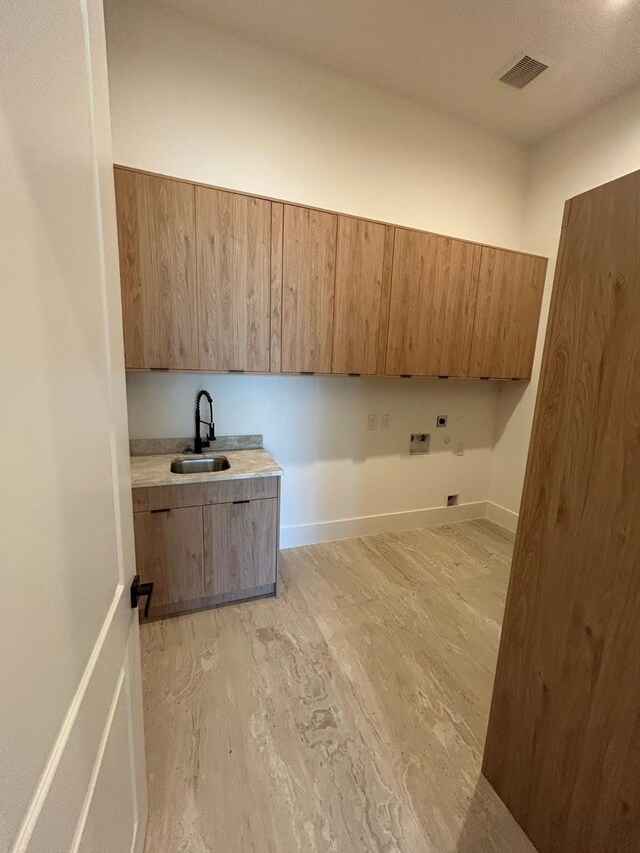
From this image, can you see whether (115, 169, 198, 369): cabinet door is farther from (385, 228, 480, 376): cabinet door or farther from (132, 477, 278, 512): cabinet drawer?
(385, 228, 480, 376): cabinet door

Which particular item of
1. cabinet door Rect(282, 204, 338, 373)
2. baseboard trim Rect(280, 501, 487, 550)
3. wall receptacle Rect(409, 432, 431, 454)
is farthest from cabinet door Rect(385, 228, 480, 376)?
baseboard trim Rect(280, 501, 487, 550)

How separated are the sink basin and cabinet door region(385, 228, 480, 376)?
52.3 inches

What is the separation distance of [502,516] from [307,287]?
2.81 m

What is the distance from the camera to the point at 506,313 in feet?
9.39

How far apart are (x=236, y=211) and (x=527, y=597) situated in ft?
7.45

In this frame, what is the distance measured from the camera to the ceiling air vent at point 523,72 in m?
2.19

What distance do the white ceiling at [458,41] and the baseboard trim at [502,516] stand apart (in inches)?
127

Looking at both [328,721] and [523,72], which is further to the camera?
[523,72]

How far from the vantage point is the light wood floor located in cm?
115

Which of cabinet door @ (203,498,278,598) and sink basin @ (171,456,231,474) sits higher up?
sink basin @ (171,456,231,474)

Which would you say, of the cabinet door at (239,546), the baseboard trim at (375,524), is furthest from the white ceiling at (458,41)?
the baseboard trim at (375,524)

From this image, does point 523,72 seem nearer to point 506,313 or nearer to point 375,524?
point 506,313

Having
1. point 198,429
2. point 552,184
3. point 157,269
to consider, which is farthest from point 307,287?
point 552,184

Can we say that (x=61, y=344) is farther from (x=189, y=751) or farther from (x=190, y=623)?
(x=190, y=623)
